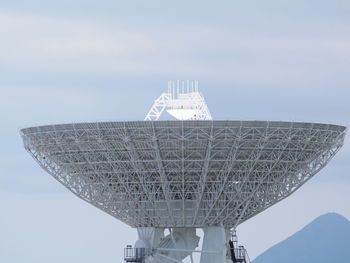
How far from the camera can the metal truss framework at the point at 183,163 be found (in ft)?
281

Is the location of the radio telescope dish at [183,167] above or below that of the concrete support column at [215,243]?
above

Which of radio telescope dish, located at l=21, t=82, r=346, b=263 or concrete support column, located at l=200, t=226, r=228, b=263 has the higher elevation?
radio telescope dish, located at l=21, t=82, r=346, b=263

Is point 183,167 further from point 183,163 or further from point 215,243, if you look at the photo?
point 215,243

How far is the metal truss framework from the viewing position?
8569 cm

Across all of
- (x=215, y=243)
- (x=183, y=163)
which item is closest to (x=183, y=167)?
(x=183, y=163)

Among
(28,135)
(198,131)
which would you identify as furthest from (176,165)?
(28,135)

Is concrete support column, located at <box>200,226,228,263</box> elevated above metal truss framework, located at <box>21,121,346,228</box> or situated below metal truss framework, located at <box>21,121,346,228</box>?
below

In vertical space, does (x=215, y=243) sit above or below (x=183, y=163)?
below

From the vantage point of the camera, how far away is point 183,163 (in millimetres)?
87625

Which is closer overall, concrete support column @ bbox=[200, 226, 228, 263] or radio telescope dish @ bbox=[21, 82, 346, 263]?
radio telescope dish @ bbox=[21, 82, 346, 263]

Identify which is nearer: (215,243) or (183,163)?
(183,163)

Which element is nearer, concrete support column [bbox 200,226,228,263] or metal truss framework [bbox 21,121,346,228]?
metal truss framework [bbox 21,121,346,228]

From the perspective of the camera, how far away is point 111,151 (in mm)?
87812

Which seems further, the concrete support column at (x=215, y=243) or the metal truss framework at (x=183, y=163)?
the concrete support column at (x=215, y=243)
